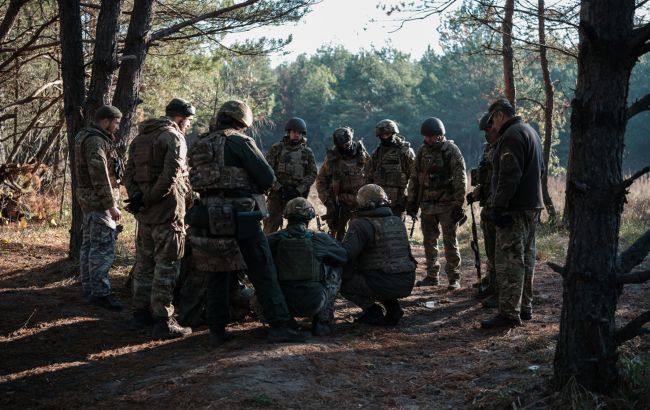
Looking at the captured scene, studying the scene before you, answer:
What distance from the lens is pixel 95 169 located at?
6.63 m

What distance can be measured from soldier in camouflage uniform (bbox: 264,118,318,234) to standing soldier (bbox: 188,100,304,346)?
3.09 meters

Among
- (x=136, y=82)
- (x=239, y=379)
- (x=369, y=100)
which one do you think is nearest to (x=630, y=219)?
(x=136, y=82)

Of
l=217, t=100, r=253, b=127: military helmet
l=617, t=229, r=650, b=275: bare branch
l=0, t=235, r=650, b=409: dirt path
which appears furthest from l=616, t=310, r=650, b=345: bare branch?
l=217, t=100, r=253, b=127: military helmet

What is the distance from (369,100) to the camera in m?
61.7

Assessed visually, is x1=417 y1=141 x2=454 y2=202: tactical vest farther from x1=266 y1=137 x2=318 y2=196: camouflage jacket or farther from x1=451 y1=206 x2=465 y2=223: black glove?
x1=266 y1=137 x2=318 y2=196: camouflage jacket

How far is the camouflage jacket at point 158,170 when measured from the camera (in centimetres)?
589

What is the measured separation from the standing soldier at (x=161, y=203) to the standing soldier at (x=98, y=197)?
70 cm

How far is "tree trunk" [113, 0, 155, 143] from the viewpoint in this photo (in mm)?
8320

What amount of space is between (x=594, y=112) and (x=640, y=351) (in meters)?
2.10

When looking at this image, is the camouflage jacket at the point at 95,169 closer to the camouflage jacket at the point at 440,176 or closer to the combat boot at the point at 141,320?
the combat boot at the point at 141,320

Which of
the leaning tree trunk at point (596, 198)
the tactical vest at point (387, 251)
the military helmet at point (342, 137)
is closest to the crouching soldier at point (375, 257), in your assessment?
the tactical vest at point (387, 251)

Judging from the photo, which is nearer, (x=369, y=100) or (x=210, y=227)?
(x=210, y=227)

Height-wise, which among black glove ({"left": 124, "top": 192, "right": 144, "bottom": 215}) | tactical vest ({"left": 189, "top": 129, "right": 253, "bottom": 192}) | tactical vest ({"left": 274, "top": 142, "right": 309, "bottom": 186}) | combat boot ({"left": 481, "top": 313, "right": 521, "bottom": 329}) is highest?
tactical vest ({"left": 274, "top": 142, "right": 309, "bottom": 186})

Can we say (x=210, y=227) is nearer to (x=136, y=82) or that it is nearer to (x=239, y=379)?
(x=239, y=379)
